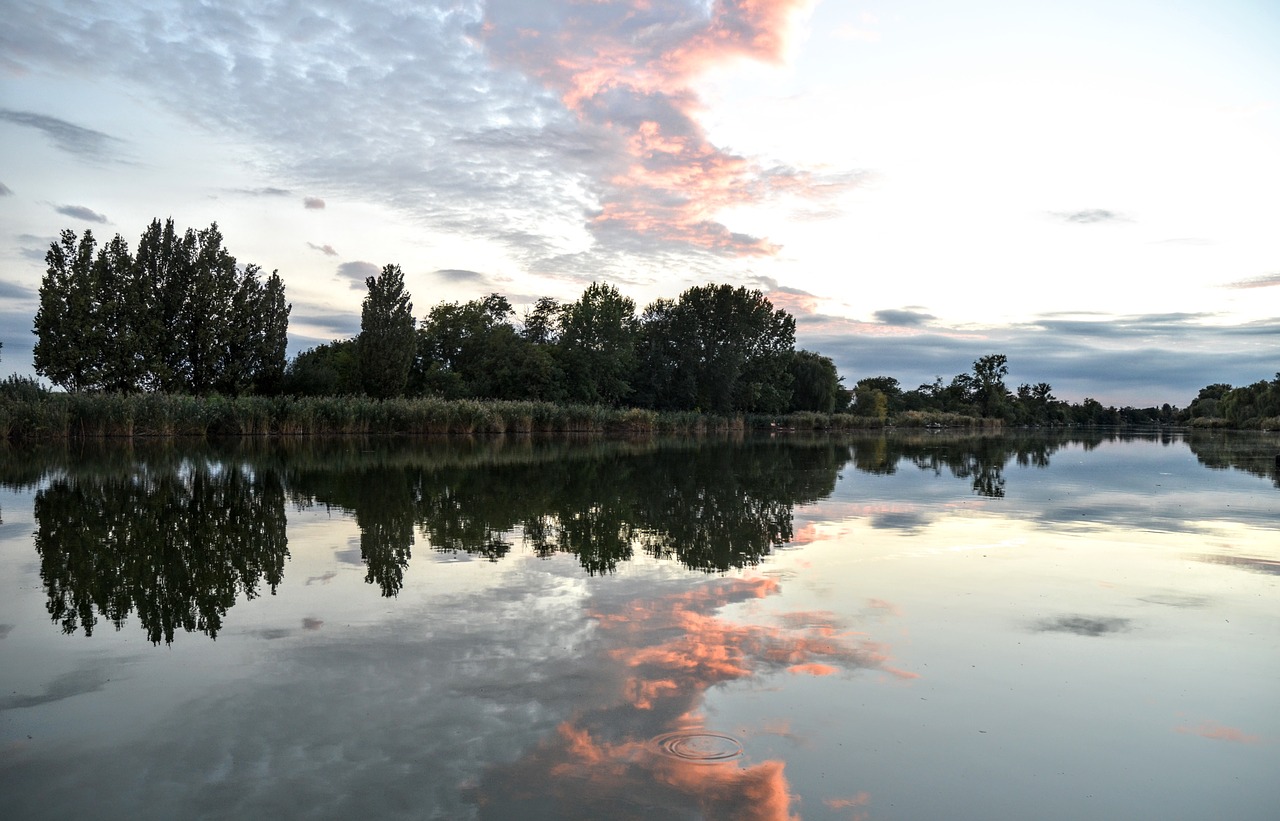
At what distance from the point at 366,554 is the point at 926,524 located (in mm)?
7241

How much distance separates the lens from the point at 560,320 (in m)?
64.7

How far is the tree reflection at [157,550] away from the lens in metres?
5.77

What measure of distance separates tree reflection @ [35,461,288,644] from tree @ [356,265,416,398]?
31735mm

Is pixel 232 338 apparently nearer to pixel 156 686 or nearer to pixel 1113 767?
pixel 156 686

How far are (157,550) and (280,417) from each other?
95.0 ft

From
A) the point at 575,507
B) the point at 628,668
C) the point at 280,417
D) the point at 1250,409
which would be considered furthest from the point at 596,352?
the point at 1250,409

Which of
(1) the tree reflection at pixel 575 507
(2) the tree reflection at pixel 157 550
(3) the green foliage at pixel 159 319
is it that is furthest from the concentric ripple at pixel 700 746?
(3) the green foliage at pixel 159 319

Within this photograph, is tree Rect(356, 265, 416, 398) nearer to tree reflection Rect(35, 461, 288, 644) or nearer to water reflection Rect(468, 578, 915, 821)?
tree reflection Rect(35, 461, 288, 644)

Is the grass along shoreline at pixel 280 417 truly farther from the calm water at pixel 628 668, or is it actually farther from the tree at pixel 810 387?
the tree at pixel 810 387

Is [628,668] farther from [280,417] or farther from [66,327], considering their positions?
[66,327]

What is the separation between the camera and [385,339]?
4516cm

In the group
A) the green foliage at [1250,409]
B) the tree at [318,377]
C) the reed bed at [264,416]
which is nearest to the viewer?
the reed bed at [264,416]

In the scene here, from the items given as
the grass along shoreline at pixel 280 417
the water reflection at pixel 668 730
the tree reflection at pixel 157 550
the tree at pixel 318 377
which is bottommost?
the tree reflection at pixel 157 550

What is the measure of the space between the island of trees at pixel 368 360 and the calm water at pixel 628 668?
25.0m
